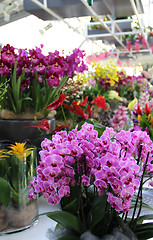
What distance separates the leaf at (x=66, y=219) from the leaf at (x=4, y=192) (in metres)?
0.17

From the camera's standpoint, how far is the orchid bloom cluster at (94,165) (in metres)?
0.48

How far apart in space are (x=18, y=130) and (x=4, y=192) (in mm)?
396

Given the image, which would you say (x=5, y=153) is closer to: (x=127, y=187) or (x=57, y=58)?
(x=127, y=187)

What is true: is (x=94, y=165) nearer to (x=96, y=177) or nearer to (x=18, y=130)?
(x=96, y=177)

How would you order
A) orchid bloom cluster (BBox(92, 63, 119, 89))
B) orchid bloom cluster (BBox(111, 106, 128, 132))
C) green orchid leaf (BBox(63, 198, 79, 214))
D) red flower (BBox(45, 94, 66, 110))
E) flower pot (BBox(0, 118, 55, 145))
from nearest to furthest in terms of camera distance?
green orchid leaf (BBox(63, 198, 79, 214))
red flower (BBox(45, 94, 66, 110))
flower pot (BBox(0, 118, 55, 145))
orchid bloom cluster (BBox(111, 106, 128, 132))
orchid bloom cluster (BBox(92, 63, 119, 89))

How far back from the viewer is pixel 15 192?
0.68 metres

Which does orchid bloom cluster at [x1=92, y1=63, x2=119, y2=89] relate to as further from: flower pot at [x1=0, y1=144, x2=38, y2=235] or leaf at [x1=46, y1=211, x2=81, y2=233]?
leaf at [x1=46, y1=211, x2=81, y2=233]

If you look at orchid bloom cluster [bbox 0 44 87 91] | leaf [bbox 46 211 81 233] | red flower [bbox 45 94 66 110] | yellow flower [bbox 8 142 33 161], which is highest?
orchid bloom cluster [bbox 0 44 87 91]

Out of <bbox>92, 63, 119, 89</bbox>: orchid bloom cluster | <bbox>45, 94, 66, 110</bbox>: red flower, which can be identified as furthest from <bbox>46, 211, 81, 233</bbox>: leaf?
<bbox>92, 63, 119, 89</bbox>: orchid bloom cluster

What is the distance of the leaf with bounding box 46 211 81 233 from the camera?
1.78ft

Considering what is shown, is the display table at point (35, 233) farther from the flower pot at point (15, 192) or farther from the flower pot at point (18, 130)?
the flower pot at point (18, 130)

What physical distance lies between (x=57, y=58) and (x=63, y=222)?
2.36 feet

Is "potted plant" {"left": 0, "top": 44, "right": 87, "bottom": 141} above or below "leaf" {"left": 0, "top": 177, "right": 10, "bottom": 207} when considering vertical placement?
above

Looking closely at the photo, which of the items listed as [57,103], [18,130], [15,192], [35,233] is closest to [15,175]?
[15,192]
